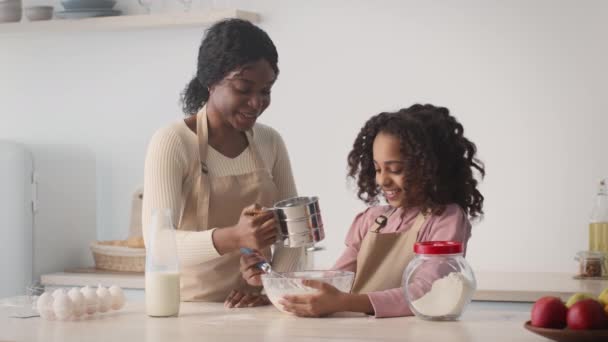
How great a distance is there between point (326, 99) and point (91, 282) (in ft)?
3.69

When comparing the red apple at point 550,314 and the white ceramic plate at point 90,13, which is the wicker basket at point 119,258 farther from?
the red apple at point 550,314

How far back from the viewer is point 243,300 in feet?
7.98

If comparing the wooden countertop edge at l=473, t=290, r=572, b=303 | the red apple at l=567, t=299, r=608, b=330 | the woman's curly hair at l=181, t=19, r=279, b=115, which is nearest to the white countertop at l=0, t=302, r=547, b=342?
the red apple at l=567, t=299, r=608, b=330

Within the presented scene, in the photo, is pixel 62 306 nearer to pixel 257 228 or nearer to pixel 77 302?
pixel 77 302

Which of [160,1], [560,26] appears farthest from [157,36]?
[560,26]

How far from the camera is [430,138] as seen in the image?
7.96 ft

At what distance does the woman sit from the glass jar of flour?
0.40 metres

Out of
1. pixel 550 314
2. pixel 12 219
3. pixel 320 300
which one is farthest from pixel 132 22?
pixel 550 314

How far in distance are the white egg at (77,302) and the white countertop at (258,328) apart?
24 mm

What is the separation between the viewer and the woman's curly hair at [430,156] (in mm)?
2373

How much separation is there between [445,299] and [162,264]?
61 cm

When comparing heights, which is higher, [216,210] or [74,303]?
[216,210]

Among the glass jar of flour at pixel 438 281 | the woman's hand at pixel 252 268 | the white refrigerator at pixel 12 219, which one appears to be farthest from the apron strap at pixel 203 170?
the white refrigerator at pixel 12 219

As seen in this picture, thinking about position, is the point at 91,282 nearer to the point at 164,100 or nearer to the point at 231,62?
the point at 164,100
